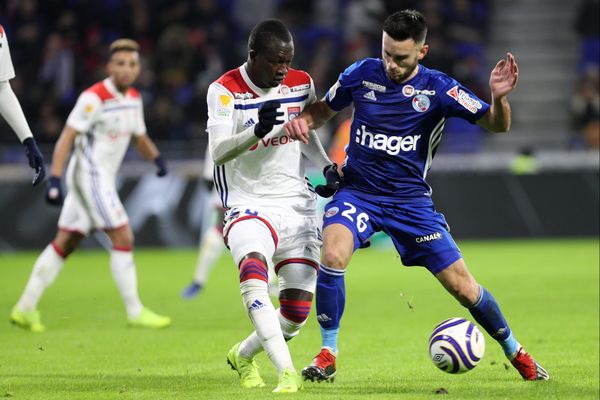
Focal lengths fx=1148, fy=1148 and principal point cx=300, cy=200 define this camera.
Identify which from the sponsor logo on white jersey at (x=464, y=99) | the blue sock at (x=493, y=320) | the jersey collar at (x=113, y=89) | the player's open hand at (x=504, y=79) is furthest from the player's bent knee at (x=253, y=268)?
the jersey collar at (x=113, y=89)

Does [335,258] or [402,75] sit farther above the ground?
[402,75]

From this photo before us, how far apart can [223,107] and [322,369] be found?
5.35 feet

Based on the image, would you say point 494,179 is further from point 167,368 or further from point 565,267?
point 167,368

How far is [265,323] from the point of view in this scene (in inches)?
245

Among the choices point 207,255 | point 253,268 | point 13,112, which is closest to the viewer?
point 253,268

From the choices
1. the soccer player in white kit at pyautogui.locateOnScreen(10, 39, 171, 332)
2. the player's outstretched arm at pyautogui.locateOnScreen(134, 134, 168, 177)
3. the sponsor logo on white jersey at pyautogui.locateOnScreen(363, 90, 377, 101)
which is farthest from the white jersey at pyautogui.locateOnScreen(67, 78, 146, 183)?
the sponsor logo on white jersey at pyautogui.locateOnScreen(363, 90, 377, 101)

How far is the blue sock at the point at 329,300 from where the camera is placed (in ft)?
21.8

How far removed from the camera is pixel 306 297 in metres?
6.75

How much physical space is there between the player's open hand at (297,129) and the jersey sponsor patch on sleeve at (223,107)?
377 mm

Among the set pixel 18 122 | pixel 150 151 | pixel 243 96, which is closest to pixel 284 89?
pixel 243 96

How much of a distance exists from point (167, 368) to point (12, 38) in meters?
15.3

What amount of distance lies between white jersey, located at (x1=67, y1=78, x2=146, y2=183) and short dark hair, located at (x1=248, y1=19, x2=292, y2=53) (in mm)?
3972

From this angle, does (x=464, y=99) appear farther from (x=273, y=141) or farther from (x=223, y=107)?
(x=223, y=107)

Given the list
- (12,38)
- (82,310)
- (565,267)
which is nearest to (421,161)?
(82,310)
